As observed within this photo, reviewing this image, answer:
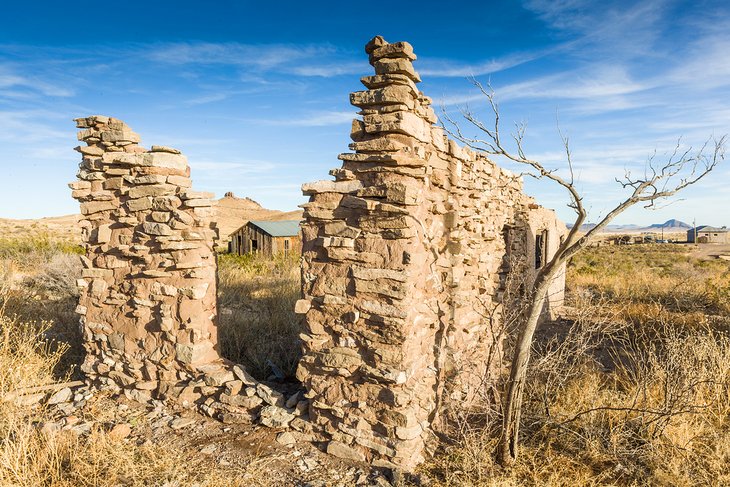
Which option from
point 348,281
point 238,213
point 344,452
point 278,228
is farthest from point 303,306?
point 238,213

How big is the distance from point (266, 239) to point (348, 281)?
46.0ft

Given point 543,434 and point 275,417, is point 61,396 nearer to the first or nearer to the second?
point 275,417

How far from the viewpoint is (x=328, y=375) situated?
3.97 meters

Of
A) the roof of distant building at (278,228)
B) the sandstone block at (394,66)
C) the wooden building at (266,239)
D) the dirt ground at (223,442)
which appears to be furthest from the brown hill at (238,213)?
the sandstone block at (394,66)

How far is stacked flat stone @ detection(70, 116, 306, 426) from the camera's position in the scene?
4.57m

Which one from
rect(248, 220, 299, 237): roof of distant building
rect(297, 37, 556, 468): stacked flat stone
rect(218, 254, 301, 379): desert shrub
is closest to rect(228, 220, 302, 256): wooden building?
rect(248, 220, 299, 237): roof of distant building

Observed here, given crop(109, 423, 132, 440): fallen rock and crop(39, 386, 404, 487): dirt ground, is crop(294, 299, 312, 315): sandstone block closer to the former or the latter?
crop(39, 386, 404, 487): dirt ground

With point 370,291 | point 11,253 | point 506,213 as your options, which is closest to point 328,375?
point 370,291

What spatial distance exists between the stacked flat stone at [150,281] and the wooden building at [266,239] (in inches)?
463

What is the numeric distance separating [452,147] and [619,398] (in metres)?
3.07

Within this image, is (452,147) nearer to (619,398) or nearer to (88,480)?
(619,398)

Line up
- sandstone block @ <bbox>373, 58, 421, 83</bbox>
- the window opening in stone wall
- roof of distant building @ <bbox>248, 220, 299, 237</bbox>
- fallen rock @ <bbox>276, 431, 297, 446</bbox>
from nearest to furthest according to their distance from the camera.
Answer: sandstone block @ <bbox>373, 58, 421, 83</bbox> < fallen rock @ <bbox>276, 431, 297, 446</bbox> < the window opening in stone wall < roof of distant building @ <bbox>248, 220, 299, 237</bbox>

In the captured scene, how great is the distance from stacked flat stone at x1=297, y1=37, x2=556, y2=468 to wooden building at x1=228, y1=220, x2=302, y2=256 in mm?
12901

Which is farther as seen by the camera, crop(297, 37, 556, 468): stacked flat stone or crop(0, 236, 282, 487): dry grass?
crop(297, 37, 556, 468): stacked flat stone
